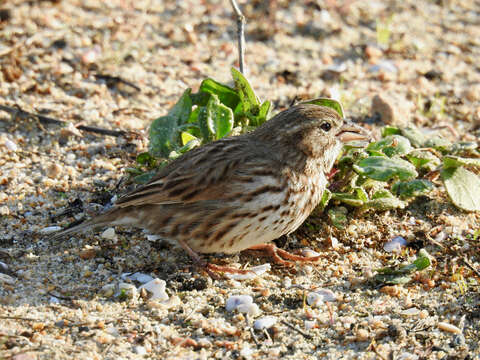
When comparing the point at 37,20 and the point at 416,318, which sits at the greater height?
the point at 37,20

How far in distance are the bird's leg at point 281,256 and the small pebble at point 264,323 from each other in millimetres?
772

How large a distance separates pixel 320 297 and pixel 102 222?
162 centimetres

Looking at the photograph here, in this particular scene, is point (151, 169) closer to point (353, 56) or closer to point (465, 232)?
point (465, 232)

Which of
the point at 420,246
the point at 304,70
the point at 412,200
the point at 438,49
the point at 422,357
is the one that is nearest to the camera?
the point at 422,357

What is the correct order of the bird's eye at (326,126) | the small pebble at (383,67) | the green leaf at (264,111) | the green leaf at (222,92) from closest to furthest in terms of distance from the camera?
the bird's eye at (326,126)
the green leaf at (264,111)
the green leaf at (222,92)
the small pebble at (383,67)

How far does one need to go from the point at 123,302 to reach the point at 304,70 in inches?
169

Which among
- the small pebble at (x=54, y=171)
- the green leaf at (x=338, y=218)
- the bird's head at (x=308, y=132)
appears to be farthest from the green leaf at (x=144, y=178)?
the green leaf at (x=338, y=218)

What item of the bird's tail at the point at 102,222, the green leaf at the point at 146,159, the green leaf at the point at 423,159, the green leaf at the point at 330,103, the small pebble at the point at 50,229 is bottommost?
the small pebble at the point at 50,229

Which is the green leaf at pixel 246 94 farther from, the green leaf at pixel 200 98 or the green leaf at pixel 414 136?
the green leaf at pixel 414 136

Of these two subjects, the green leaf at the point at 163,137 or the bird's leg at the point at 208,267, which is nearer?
the bird's leg at the point at 208,267

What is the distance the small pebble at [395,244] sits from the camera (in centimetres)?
548

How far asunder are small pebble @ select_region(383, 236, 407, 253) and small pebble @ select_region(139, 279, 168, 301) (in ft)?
5.75

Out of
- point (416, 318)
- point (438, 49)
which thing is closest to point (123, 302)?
point (416, 318)

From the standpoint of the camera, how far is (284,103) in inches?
291
